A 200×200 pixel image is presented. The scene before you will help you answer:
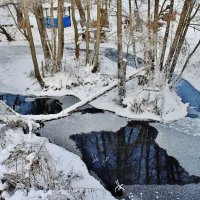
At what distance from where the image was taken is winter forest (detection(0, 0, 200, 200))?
8156mm

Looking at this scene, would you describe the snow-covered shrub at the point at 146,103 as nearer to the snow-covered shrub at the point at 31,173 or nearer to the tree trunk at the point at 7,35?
the snow-covered shrub at the point at 31,173

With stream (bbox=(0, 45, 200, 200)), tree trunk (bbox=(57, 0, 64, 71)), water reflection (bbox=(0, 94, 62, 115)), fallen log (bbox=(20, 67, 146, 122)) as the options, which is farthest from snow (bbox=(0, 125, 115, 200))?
tree trunk (bbox=(57, 0, 64, 71))

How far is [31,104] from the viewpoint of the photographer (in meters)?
13.9

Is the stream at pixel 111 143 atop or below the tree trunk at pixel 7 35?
below

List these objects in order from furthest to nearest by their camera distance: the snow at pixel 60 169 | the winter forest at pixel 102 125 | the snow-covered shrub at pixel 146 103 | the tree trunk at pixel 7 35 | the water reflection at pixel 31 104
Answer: the tree trunk at pixel 7 35, the water reflection at pixel 31 104, the snow-covered shrub at pixel 146 103, the winter forest at pixel 102 125, the snow at pixel 60 169

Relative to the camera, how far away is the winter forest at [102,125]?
8156 millimetres

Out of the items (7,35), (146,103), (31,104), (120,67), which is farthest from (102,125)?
(7,35)

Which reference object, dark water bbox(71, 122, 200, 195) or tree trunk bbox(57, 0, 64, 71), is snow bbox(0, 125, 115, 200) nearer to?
dark water bbox(71, 122, 200, 195)

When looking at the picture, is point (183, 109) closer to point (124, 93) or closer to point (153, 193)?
point (124, 93)

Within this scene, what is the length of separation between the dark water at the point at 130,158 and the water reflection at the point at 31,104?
2782 millimetres

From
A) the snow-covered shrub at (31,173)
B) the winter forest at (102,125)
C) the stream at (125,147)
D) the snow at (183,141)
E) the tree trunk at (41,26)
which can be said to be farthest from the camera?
the tree trunk at (41,26)

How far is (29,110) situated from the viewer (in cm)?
1330

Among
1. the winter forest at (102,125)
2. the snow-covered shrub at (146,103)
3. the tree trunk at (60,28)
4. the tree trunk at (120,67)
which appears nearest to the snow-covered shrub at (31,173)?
the winter forest at (102,125)

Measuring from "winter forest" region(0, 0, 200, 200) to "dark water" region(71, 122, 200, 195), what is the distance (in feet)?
0.10
